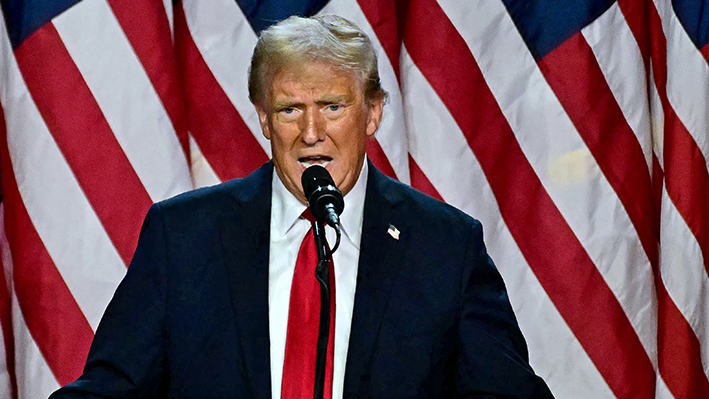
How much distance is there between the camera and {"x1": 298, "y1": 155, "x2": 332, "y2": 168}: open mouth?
185 centimetres

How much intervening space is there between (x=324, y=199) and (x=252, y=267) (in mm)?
460

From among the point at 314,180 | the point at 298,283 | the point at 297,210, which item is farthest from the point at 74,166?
the point at 314,180

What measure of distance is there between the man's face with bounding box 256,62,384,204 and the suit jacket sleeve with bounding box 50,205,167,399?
0.29 metres

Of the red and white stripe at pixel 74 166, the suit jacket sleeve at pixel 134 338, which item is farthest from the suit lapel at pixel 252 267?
the red and white stripe at pixel 74 166

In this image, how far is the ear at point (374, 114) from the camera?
1.96 metres

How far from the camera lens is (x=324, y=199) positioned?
143 cm

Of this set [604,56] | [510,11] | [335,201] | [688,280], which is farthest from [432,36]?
[335,201]

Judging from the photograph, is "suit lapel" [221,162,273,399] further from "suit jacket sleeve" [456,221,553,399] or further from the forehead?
"suit jacket sleeve" [456,221,553,399]

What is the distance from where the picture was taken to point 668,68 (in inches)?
108

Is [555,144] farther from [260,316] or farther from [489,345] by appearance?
[260,316]

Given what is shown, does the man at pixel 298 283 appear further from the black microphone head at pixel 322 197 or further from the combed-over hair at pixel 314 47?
the black microphone head at pixel 322 197

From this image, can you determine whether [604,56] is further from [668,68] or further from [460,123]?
[460,123]

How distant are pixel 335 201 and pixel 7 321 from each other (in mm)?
1547

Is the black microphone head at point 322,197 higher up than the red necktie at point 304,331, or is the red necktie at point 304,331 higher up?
the black microphone head at point 322,197
